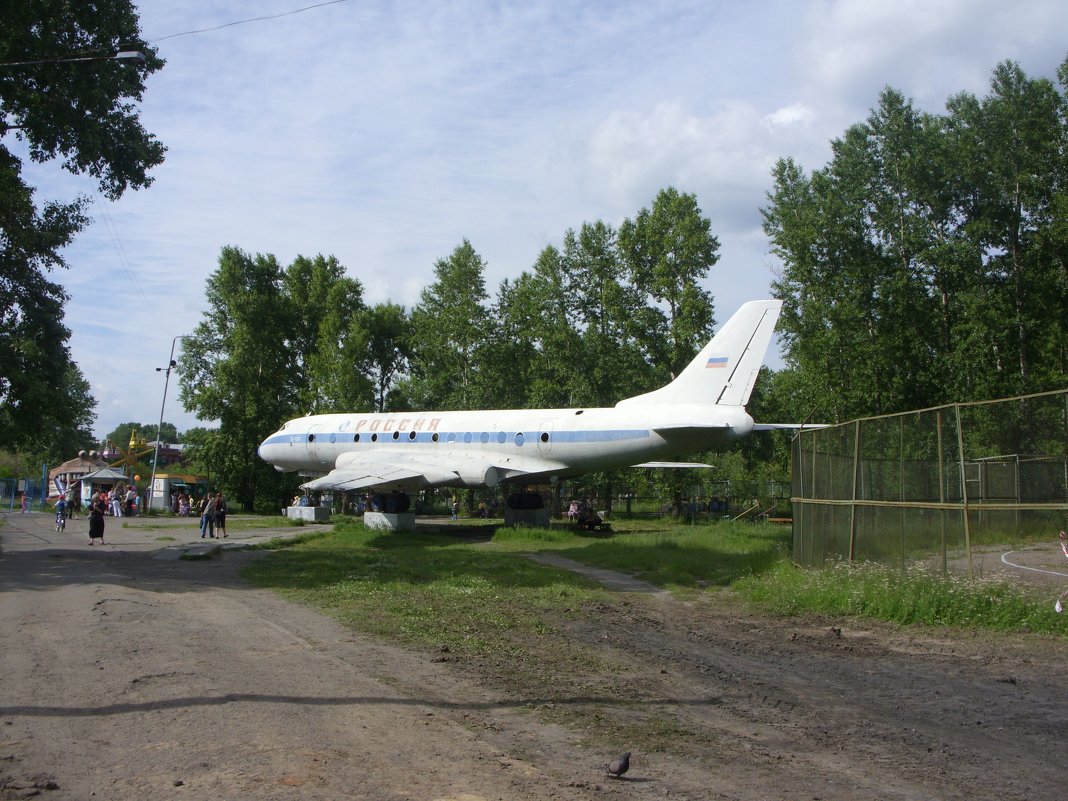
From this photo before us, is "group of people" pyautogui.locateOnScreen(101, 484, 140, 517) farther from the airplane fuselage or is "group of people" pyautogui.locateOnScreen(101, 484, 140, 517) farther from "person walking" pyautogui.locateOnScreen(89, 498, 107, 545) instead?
"person walking" pyautogui.locateOnScreen(89, 498, 107, 545)

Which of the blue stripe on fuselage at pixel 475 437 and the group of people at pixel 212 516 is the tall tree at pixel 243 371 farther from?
the group of people at pixel 212 516

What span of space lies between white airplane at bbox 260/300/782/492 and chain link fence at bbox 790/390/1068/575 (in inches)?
239

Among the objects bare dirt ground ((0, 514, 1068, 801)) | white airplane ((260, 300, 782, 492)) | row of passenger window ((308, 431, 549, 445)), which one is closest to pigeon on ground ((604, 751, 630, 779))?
bare dirt ground ((0, 514, 1068, 801))

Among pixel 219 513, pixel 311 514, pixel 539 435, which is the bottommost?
pixel 311 514

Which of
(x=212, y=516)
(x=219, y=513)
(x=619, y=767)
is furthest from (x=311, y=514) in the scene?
(x=619, y=767)

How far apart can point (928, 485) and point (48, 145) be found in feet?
73.9

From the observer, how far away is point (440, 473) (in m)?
29.7

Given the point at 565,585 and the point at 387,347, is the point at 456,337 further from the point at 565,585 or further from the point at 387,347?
the point at 565,585

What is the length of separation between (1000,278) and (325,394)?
37.7 meters

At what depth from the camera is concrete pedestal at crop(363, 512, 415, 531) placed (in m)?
29.9

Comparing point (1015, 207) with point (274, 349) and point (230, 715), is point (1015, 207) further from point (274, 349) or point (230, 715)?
point (274, 349)

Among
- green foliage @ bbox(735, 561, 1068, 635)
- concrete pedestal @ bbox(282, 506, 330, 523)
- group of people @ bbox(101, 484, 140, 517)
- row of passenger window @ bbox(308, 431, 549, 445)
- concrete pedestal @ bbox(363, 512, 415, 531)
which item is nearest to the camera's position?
green foliage @ bbox(735, 561, 1068, 635)

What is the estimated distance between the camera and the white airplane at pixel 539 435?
2414 centimetres

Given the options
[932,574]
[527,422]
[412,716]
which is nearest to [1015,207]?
[527,422]
